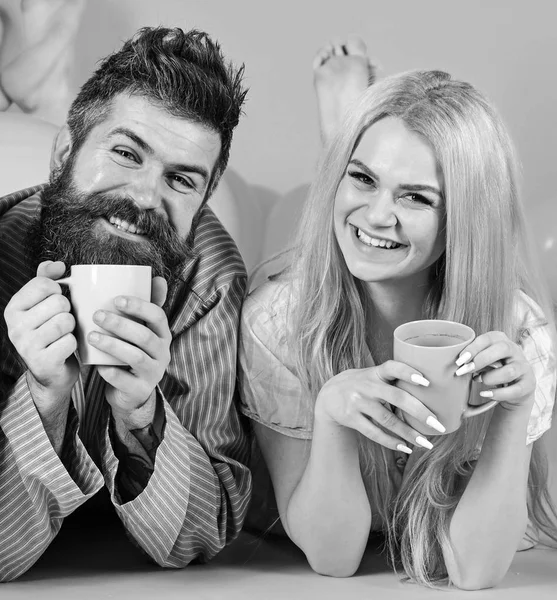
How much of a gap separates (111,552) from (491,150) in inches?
32.1

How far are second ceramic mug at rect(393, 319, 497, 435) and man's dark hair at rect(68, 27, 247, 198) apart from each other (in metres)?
0.55

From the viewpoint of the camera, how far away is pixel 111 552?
4.87 feet

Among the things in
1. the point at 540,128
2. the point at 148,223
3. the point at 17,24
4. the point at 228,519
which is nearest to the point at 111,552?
the point at 228,519

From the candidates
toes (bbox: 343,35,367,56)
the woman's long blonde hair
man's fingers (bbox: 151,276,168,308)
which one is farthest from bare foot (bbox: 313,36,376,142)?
man's fingers (bbox: 151,276,168,308)

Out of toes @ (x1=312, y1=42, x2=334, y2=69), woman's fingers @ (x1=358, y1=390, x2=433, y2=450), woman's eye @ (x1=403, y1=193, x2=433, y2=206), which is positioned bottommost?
woman's fingers @ (x1=358, y1=390, x2=433, y2=450)

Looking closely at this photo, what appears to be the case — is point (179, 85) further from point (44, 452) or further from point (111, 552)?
point (111, 552)

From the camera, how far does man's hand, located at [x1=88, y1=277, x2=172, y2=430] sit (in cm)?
113

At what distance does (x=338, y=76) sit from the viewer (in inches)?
83.5

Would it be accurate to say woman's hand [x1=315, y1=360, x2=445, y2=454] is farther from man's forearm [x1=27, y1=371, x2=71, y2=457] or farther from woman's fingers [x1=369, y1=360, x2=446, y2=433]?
man's forearm [x1=27, y1=371, x2=71, y2=457]

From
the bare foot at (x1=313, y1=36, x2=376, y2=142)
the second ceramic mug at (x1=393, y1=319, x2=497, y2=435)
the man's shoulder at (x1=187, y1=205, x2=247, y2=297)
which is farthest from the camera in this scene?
the bare foot at (x1=313, y1=36, x2=376, y2=142)

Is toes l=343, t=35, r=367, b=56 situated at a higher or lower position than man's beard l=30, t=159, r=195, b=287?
higher

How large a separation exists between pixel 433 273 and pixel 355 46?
32.5 inches

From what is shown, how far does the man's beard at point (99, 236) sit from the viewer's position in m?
1.43

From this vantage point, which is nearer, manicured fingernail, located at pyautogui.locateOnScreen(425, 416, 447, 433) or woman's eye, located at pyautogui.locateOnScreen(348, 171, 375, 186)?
manicured fingernail, located at pyautogui.locateOnScreen(425, 416, 447, 433)
